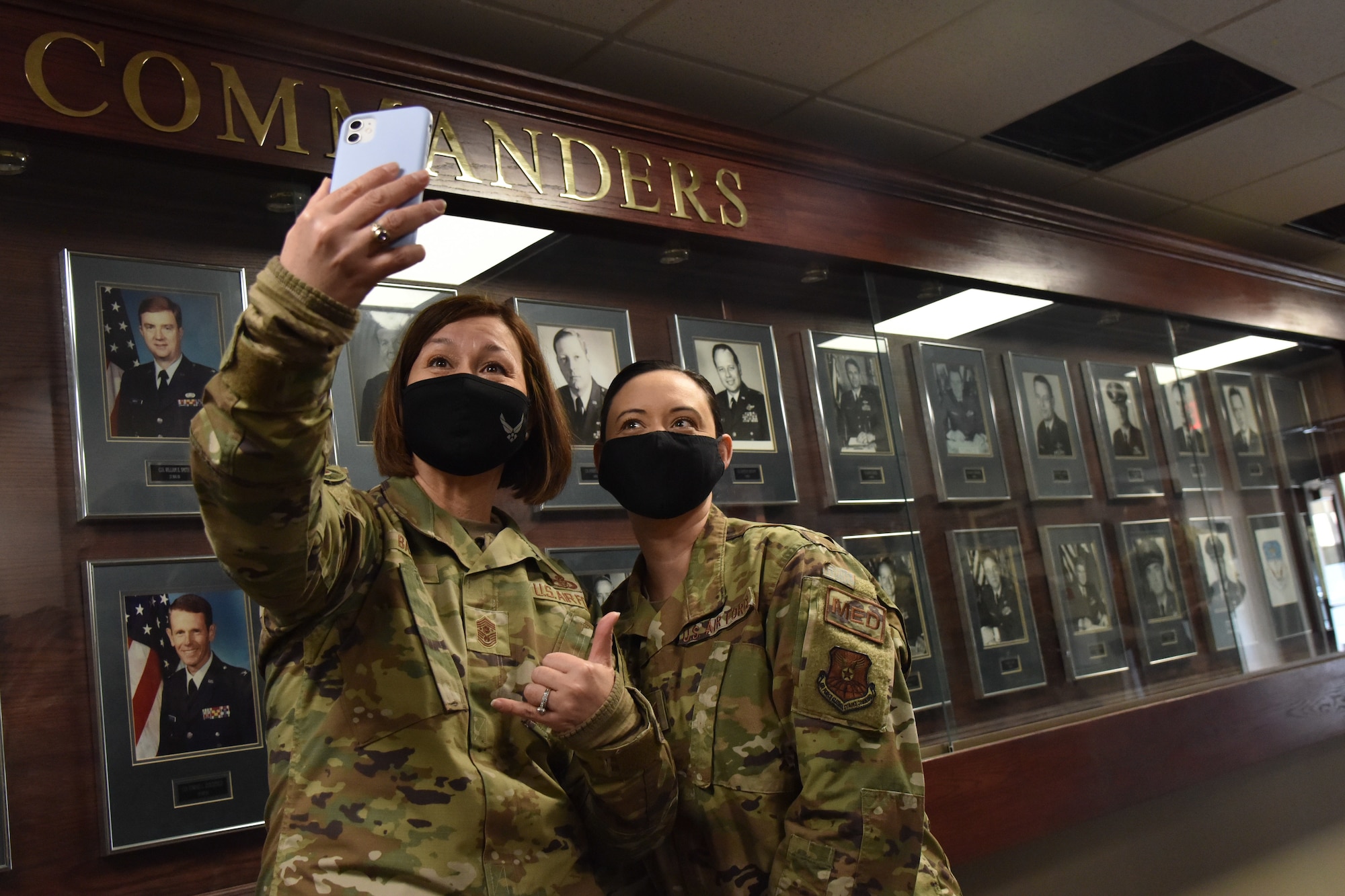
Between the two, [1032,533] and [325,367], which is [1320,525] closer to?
[1032,533]

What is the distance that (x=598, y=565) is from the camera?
9.49 ft

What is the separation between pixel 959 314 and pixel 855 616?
7.56 ft

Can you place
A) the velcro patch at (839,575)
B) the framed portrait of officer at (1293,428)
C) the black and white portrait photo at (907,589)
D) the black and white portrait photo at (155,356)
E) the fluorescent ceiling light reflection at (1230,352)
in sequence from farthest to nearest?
the framed portrait of officer at (1293,428) < the fluorescent ceiling light reflection at (1230,352) < the black and white portrait photo at (907,589) < the black and white portrait photo at (155,356) < the velcro patch at (839,575)

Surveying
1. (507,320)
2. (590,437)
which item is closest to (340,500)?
(507,320)

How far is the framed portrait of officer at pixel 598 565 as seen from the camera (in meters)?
2.84

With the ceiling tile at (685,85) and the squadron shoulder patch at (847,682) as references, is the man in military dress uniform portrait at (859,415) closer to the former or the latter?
the ceiling tile at (685,85)

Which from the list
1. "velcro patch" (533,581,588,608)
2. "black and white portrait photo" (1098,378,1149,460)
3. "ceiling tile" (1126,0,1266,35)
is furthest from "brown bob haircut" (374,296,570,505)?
"black and white portrait photo" (1098,378,1149,460)

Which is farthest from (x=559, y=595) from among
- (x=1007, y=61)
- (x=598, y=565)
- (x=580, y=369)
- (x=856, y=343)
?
(x=1007, y=61)

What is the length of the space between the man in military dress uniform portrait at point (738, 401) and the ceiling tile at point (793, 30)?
891 mm

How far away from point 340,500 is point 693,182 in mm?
1950

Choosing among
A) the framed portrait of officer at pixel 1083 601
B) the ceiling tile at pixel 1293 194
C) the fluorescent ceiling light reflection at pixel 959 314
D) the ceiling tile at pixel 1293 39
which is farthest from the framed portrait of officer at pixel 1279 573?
the ceiling tile at pixel 1293 39

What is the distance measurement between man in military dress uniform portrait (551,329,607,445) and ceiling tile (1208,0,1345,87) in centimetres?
240

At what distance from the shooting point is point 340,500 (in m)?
1.60

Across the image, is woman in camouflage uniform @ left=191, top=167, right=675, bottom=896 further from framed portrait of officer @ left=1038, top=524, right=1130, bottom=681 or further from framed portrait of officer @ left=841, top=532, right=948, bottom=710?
framed portrait of officer @ left=1038, top=524, right=1130, bottom=681
